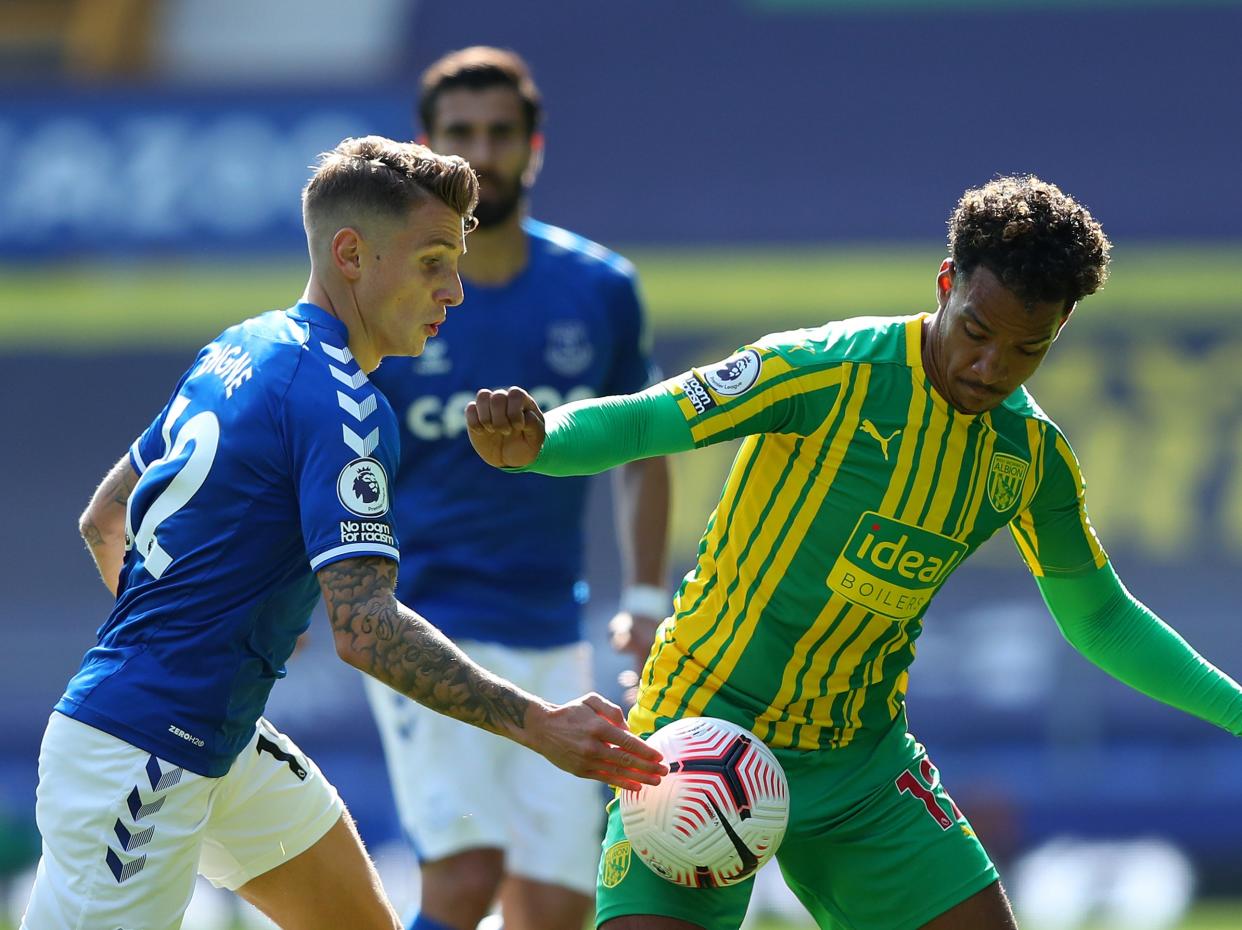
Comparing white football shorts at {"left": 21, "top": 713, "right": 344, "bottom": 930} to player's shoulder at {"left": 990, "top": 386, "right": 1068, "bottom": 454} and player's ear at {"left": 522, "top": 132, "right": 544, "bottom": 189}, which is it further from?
player's ear at {"left": 522, "top": 132, "right": 544, "bottom": 189}

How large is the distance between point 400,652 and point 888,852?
1.27 m

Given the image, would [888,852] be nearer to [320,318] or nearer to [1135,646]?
[1135,646]

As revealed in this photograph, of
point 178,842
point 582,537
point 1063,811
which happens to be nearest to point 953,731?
point 1063,811

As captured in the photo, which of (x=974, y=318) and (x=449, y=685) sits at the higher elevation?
(x=974, y=318)

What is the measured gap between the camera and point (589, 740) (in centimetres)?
349

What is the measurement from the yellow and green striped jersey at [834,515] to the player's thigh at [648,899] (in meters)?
0.32

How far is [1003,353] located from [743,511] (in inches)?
27.2

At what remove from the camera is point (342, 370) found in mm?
3748

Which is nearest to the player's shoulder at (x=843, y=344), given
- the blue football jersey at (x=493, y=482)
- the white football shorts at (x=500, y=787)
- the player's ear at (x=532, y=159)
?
the blue football jersey at (x=493, y=482)

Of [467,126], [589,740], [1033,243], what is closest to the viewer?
[589,740]

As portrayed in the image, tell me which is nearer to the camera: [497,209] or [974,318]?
[974,318]

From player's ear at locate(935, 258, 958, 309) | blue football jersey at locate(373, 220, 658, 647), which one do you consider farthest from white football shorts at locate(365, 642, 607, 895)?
player's ear at locate(935, 258, 958, 309)

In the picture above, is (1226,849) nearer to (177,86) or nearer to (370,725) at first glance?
(370,725)

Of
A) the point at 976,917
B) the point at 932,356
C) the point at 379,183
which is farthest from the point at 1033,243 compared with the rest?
the point at 976,917
